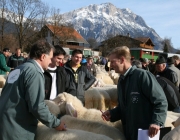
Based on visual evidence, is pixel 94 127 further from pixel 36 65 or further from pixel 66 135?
pixel 36 65

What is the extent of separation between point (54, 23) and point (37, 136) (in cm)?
4173

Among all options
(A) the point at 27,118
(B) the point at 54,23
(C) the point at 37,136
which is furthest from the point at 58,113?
(B) the point at 54,23

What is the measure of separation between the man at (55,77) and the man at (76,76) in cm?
18

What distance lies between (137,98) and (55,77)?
2048mm

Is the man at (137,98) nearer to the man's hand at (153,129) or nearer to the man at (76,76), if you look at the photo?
the man's hand at (153,129)

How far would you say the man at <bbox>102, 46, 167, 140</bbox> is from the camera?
252 cm

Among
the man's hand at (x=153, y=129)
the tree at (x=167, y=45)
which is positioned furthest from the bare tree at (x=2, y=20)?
the tree at (x=167, y=45)

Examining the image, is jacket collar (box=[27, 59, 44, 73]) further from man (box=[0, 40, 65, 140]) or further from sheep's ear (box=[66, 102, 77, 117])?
sheep's ear (box=[66, 102, 77, 117])

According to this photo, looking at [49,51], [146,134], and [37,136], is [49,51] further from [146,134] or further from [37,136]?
[146,134]

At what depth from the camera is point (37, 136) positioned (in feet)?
9.80

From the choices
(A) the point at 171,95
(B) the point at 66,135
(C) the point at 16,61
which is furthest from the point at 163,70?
(C) the point at 16,61

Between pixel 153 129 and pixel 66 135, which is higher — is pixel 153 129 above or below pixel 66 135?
above

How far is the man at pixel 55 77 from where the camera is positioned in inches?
167

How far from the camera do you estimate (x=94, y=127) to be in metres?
3.09
